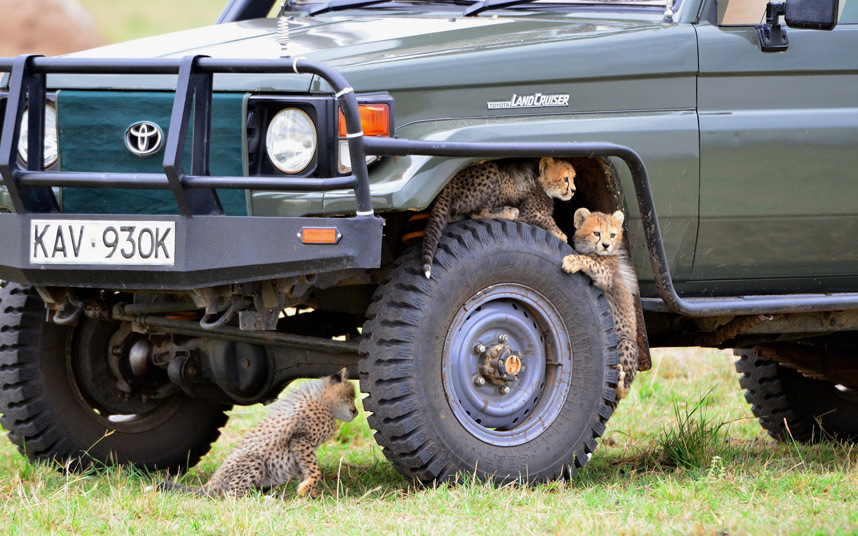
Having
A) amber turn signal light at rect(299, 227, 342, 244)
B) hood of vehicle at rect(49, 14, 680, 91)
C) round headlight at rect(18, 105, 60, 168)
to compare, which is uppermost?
hood of vehicle at rect(49, 14, 680, 91)

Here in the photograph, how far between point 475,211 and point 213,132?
0.95 m

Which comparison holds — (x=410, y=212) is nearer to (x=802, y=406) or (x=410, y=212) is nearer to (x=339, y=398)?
(x=339, y=398)

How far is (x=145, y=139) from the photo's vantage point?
380cm

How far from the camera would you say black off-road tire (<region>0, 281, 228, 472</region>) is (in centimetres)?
Answer: 459

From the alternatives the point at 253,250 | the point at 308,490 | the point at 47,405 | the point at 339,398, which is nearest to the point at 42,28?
the point at 47,405

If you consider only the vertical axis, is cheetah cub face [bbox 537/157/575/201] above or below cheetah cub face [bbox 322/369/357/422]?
above

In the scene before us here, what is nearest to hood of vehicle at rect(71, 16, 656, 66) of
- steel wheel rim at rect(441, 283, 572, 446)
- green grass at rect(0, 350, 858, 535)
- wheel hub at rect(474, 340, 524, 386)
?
steel wheel rim at rect(441, 283, 572, 446)

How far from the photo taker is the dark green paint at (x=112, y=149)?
3.82 meters

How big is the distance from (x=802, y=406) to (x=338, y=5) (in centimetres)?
299

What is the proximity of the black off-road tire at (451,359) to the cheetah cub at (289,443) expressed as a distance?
0.67m

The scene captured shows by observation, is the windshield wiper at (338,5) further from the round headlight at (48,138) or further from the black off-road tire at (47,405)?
the black off-road tire at (47,405)

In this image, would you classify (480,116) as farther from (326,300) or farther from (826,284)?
(826,284)

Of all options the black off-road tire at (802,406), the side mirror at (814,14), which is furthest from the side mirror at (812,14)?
the black off-road tire at (802,406)

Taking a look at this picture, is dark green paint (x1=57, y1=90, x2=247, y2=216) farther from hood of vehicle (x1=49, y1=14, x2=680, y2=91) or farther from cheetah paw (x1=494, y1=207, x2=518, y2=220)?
cheetah paw (x1=494, y1=207, x2=518, y2=220)
